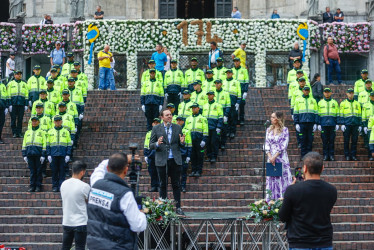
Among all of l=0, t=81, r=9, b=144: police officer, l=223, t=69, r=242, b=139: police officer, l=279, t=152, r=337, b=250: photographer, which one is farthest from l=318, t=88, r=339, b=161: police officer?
l=279, t=152, r=337, b=250: photographer

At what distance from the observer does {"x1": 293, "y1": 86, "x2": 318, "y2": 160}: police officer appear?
1917cm

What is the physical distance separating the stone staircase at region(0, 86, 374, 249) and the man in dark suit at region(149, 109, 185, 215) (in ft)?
4.01

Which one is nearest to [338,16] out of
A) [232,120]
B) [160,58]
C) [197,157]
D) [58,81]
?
[160,58]

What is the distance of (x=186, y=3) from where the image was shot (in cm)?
3438

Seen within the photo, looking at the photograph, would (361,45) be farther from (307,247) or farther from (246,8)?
(307,247)

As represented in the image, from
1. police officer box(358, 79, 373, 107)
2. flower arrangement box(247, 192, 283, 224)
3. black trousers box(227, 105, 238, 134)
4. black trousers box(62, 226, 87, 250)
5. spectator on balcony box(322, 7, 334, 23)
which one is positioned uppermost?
spectator on balcony box(322, 7, 334, 23)

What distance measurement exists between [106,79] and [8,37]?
597cm

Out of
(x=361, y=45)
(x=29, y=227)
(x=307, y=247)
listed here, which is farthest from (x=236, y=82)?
(x=307, y=247)

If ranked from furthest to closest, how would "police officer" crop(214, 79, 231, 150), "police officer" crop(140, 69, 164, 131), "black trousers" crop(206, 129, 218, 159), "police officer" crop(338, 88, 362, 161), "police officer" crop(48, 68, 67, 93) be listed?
"police officer" crop(48, 68, 67, 93), "police officer" crop(140, 69, 164, 131), "police officer" crop(214, 79, 231, 150), "police officer" crop(338, 88, 362, 161), "black trousers" crop(206, 129, 218, 159)

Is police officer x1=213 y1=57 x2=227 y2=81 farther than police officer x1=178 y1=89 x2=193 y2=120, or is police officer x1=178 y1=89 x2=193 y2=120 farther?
police officer x1=213 y1=57 x2=227 y2=81

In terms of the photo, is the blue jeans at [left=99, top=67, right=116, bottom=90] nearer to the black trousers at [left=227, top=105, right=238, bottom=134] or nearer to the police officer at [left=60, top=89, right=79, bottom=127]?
the police officer at [left=60, top=89, right=79, bottom=127]

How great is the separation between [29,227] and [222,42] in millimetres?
13936

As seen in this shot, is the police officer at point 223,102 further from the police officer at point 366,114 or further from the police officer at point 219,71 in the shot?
the police officer at point 366,114

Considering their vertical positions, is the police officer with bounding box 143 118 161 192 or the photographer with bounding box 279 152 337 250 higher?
the photographer with bounding box 279 152 337 250
